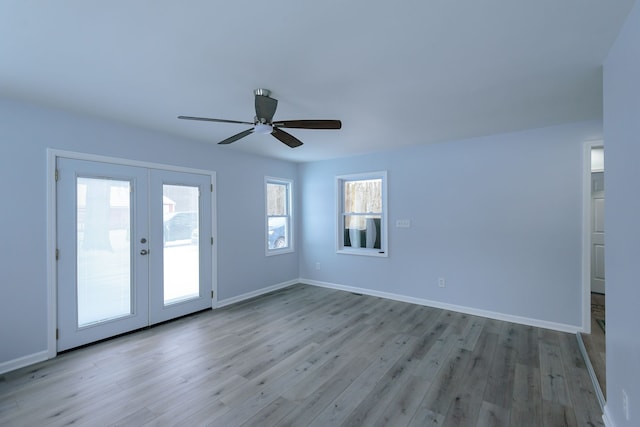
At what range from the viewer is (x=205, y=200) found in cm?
425

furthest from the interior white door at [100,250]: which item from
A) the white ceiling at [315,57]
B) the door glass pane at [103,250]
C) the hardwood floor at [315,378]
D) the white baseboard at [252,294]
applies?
the white baseboard at [252,294]

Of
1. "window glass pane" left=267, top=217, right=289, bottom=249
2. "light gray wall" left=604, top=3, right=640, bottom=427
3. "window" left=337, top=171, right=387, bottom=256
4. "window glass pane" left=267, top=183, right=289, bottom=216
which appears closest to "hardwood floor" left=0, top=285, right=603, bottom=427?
"light gray wall" left=604, top=3, right=640, bottom=427

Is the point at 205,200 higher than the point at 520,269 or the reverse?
higher

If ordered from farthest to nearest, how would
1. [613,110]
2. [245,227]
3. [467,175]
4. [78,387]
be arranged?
[245,227], [467,175], [78,387], [613,110]

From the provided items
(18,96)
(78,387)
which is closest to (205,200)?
(18,96)

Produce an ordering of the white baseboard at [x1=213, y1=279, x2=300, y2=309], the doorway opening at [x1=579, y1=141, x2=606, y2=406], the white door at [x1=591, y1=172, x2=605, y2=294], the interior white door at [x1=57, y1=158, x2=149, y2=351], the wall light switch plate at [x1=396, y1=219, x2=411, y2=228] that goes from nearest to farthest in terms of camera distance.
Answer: the doorway opening at [x1=579, y1=141, x2=606, y2=406]
the interior white door at [x1=57, y1=158, x2=149, y2=351]
the white baseboard at [x1=213, y1=279, x2=300, y2=309]
the wall light switch plate at [x1=396, y1=219, x2=411, y2=228]
the white door at [x1=591, y1=172, x2=605, y2=294]

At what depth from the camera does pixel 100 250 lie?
323 centimetres

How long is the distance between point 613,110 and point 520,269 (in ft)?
8.15

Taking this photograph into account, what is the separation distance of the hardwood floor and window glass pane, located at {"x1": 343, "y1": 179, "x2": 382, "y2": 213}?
80.8 inches

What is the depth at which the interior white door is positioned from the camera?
9.78ft

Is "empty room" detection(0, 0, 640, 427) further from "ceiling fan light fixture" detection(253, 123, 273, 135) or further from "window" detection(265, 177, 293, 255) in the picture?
"window" detection(265, 177, 293, 255)

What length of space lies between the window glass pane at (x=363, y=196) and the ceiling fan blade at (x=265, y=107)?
9.80ft

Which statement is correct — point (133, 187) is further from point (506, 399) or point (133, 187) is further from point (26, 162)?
point (506, 399)

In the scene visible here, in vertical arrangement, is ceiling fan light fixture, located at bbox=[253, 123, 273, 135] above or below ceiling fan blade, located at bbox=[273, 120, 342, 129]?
below
